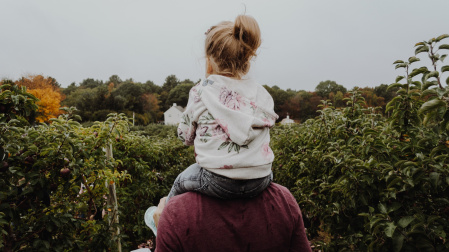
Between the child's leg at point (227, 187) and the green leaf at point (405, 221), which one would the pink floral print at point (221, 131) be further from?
the green leaf at point (405, 221)

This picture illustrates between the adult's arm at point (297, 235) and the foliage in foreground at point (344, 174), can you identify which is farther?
the foliage in foreground at point (344, 174)

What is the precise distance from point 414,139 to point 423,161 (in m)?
0.32

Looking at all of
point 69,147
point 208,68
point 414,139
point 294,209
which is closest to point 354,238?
point 414,139

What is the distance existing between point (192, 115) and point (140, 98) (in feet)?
183

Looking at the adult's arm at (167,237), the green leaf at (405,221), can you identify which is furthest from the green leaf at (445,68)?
the adult's arm at (167,237)

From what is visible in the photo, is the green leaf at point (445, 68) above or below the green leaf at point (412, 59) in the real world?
below

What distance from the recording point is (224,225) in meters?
1.07

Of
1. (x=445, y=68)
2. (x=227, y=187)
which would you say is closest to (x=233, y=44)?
(x=227, y=187)

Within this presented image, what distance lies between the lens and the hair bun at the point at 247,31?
3.75 ft

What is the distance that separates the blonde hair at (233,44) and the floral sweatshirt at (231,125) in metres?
0.08

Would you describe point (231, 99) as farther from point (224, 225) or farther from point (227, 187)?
point (224, 225)

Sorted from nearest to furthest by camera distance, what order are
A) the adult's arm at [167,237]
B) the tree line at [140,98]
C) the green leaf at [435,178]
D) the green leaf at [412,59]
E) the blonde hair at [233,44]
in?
the adult's arm at [167,237], the blonde hair at [233,44], the green leaf at [435,178], the green leaf at [412,59], the tree line at [140,98]

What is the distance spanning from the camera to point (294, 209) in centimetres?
122

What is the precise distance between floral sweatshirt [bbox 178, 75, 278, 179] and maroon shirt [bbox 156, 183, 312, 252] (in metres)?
0.14
